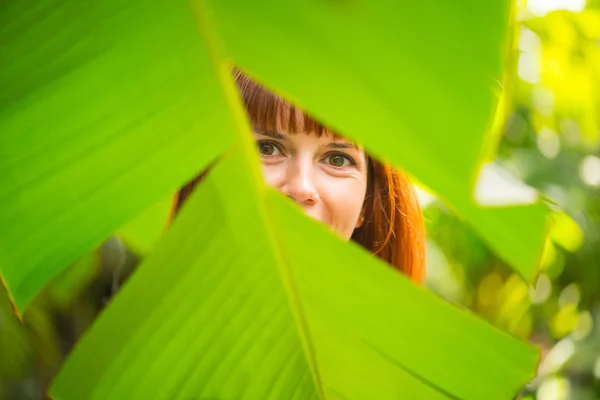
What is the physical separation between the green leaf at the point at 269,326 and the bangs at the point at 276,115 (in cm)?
23

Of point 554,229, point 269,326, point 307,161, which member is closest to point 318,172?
point 307,161

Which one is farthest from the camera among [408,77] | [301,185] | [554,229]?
[554,229]

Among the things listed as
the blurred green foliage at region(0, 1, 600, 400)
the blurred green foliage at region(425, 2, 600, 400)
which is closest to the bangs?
the blurred green foliage at region(0, 1, 600, 400)

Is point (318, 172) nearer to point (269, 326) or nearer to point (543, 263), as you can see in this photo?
point (269, 326)

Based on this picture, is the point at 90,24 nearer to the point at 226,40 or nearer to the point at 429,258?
the point at 226,40

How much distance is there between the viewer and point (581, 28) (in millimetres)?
A: 906

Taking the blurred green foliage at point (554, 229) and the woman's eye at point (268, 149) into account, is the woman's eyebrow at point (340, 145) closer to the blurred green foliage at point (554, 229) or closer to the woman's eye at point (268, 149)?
the woman's eye at point (268, 149)

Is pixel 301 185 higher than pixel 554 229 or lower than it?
lower

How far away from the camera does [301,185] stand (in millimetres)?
426

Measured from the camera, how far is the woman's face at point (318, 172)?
427 mm

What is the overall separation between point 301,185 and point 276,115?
0.07m

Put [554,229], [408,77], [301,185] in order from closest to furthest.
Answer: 1. [408,77]
2. [301,185]
3. [554,229]

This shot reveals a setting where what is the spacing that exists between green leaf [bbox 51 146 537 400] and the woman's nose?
17cm

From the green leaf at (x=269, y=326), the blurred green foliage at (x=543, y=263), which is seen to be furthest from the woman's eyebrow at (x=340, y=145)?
the blurred green foliage at (x=543, y=263)
